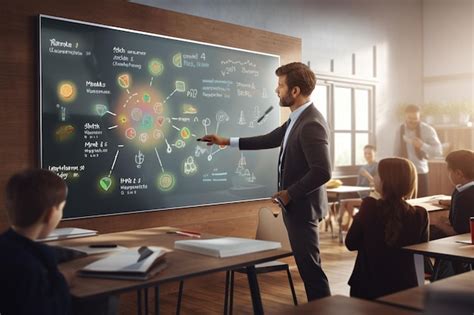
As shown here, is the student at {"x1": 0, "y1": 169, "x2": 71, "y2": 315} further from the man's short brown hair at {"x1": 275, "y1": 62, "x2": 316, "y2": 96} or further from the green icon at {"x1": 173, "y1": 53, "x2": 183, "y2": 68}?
the green icon at {"x1": 173, "y1": 53, "x2": 183, "y2": 68}

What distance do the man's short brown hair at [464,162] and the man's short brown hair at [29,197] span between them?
7.90 feet

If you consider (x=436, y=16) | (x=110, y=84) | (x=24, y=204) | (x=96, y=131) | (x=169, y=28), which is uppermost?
(x=436, y=16)

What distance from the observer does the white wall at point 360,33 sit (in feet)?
22.1

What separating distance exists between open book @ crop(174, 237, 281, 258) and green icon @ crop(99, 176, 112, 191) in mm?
1708

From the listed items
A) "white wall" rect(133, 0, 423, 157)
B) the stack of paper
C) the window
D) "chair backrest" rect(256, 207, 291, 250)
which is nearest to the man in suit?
"chair backrest" rect(256, 207, 291, 250)

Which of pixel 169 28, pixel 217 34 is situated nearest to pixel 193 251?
pixel 169 28

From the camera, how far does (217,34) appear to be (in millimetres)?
4676

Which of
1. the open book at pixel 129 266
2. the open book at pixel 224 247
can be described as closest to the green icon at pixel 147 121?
the open book at pixel 224 247

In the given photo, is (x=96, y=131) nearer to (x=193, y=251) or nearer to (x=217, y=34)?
(x=217, y=34)

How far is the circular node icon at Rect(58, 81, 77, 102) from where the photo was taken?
363cm

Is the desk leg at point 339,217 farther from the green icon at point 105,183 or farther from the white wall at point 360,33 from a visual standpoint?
the green icon at point 105,183

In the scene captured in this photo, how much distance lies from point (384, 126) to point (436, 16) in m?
2.32

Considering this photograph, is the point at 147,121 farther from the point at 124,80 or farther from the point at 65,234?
the point at 65,234

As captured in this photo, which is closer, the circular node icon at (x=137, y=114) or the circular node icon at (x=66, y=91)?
the circular node icon at (x=66, y=91)
